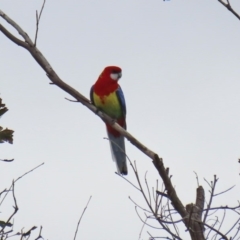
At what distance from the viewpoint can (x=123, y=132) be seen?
4.51m

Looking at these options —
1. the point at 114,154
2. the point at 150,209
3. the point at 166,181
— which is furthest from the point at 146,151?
the point at 114,154

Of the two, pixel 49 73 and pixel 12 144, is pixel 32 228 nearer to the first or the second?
pixel 12 144

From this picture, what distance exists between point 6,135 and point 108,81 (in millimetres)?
4104

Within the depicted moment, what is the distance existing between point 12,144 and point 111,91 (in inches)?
155

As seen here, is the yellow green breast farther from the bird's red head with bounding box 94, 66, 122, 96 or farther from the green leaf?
the green leaf

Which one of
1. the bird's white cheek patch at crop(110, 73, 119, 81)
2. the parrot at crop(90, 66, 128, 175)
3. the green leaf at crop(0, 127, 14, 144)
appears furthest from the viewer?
the bird's white cheek patch at crop(110, 73, 119, 81)

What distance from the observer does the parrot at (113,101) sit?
681 cm

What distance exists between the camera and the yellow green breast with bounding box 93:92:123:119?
6.87 metres

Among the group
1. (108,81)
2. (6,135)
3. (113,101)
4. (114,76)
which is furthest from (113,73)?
(6,135)

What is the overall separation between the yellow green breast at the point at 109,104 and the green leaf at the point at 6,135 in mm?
3715

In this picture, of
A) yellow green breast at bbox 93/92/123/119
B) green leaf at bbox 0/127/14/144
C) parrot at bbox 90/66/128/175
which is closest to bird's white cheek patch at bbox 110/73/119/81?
parrot at bbox 90/66/128/175

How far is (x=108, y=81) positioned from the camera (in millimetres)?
7180

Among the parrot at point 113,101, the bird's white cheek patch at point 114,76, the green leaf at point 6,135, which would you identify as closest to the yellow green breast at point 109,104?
the parrot at point 113,101

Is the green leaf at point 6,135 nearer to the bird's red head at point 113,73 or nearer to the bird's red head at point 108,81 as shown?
the bird's red head at point 108,81
